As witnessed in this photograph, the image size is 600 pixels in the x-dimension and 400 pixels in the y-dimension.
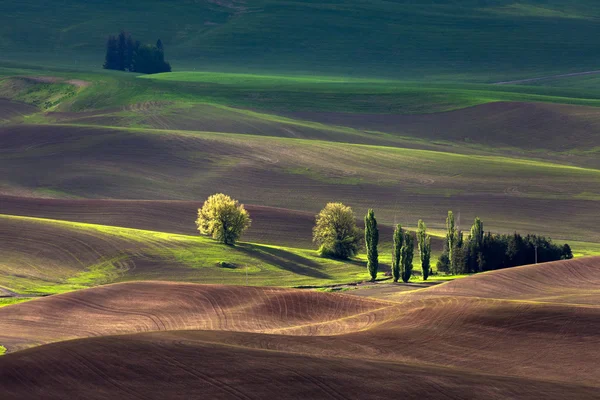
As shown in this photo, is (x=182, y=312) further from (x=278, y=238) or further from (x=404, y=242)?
(x=278, y=238)

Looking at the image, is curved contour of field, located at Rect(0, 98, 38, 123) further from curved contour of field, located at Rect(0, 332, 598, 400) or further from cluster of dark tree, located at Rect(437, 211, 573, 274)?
curved contour of field, located at Rect(0, 332, 598, 400)

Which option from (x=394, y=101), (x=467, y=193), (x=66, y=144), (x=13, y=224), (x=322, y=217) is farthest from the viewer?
(x=394, y=101)

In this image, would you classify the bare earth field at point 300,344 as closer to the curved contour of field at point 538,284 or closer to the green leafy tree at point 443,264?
the curved contour of field at point 538,284

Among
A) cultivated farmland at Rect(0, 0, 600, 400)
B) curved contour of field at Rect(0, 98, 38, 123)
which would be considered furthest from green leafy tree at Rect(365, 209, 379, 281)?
curved contour of field at Rect(0, 98, 38, 123)

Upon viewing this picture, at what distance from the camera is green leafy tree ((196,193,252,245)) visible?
335 ft

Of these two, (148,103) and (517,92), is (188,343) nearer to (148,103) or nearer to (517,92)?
(148,103)

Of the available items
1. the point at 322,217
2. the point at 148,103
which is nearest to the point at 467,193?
the point at 322,217

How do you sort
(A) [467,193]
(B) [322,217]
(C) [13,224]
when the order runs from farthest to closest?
1. (A) [467,193]
2. (B) [322,217]
3. (C) [13,224]

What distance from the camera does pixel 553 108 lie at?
6585 inches

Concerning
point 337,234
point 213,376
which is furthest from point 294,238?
point 213,376

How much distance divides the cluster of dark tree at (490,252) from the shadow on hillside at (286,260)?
10476 millimetres

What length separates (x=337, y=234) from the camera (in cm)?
10306

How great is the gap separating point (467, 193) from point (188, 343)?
84.5 meters

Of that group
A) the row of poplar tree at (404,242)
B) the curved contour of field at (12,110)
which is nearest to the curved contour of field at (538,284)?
the row of poplar tree at (404,242)
